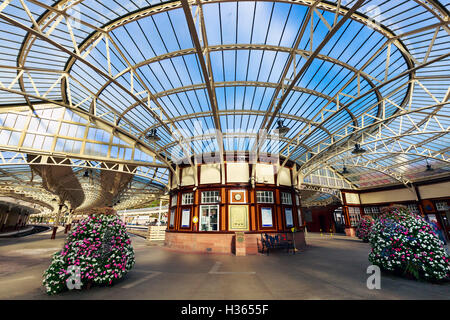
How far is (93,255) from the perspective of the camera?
16.4 ft

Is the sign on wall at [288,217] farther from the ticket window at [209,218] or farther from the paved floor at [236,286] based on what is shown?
the paved floor at [236,286]

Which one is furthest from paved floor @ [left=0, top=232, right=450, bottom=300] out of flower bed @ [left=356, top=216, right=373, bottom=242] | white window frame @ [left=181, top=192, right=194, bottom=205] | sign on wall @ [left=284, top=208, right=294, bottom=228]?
flower bed @ [left=356, top=216, right=373, bottom=242]

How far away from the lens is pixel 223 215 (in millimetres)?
13625

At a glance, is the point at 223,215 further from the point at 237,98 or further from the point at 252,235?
the point at 237,98

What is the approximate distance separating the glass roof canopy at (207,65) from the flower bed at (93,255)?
6180 millimetres

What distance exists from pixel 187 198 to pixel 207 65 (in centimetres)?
1044

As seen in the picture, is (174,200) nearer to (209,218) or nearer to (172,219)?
(172,219)

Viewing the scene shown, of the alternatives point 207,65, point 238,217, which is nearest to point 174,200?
point 238,217

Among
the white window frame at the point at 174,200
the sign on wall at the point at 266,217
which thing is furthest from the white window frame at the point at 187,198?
the sign on wall at the point at 266,217

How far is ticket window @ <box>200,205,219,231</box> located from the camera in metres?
13.7

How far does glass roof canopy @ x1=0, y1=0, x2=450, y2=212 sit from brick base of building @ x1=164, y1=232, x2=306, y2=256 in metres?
6.85

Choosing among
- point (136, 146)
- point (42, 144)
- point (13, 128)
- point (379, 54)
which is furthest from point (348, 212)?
point (13, 128)

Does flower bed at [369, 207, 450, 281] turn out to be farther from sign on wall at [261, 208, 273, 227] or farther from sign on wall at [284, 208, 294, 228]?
Answer: sign on wall at [284, 208, 294, 228]

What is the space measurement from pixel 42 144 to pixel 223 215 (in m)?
14.9
